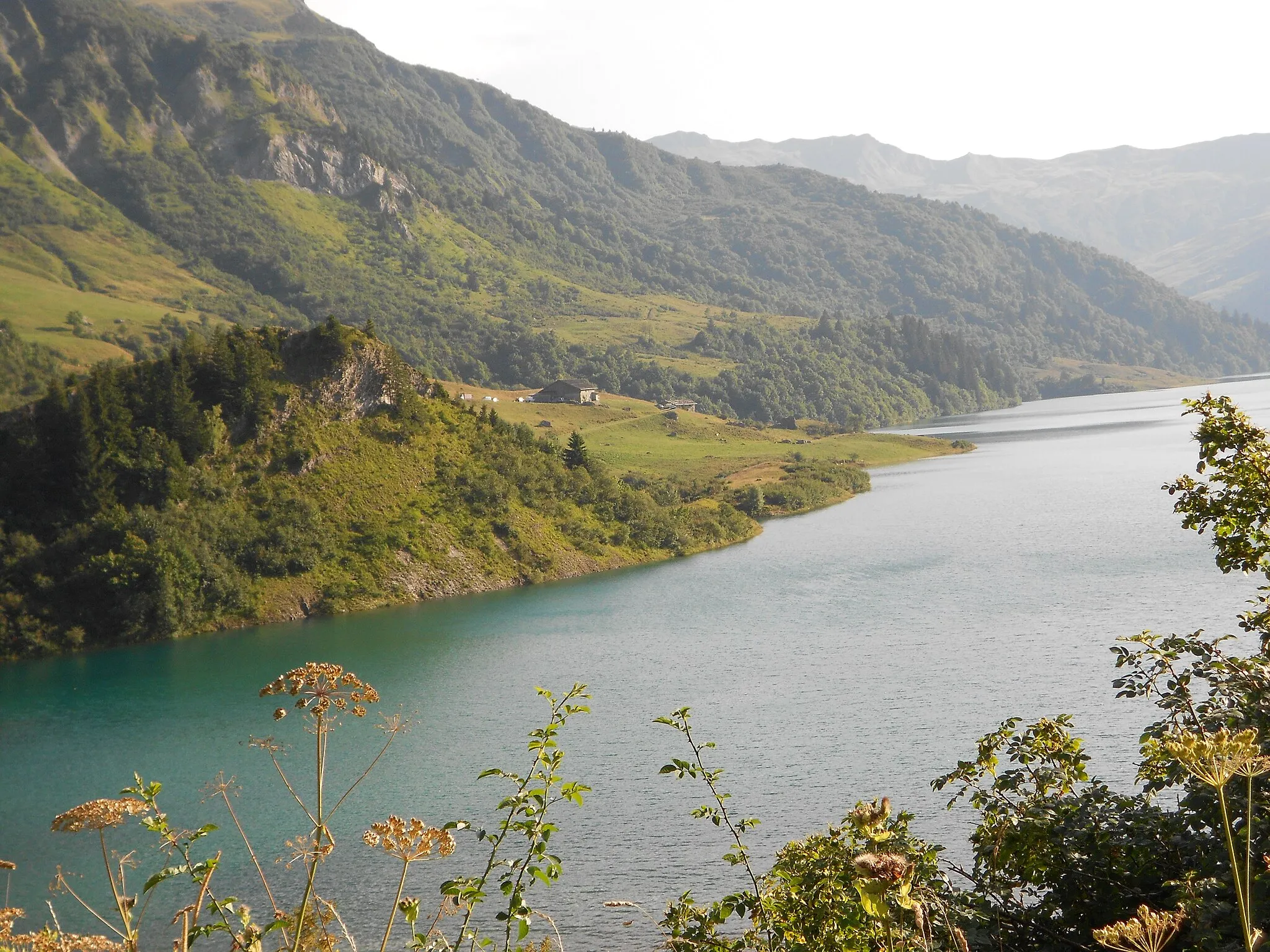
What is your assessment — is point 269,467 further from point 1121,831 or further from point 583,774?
point 1121,831

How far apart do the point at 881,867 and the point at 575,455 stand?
298 feet

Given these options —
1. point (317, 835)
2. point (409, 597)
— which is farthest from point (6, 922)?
point (409, 597)

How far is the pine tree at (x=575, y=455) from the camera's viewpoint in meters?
93.8

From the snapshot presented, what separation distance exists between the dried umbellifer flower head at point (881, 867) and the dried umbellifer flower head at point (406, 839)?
10.2ft

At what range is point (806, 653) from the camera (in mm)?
48688

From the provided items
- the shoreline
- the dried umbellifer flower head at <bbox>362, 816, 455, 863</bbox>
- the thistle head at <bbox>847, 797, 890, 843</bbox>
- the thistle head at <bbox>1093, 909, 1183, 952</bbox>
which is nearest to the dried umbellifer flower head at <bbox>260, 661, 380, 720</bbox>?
the dried umbellifer flower head at <bbox>362, 816, 455, 863</bbox>

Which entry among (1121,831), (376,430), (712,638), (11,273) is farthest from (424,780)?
(11,273)

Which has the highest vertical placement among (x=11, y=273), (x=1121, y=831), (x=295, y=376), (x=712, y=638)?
(x=11, y=273)

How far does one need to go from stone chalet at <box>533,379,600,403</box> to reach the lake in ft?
241

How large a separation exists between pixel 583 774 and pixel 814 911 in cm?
2634

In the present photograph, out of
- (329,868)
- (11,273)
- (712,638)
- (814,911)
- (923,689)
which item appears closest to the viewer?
(814,911)

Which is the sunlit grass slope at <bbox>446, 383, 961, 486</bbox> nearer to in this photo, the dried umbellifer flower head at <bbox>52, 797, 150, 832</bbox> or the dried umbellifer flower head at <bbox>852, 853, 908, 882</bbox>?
the dried umbellifer flower head at <bbox>52, 797, 150, 832</bbox>

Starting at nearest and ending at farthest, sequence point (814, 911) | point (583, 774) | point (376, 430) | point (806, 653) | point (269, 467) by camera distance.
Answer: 1. point (814, 911)
2. point (583, 774)
3. point (806, 653)
4. point (269, 467)
5. point (376, 430)

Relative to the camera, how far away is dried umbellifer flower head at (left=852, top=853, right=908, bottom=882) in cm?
429
